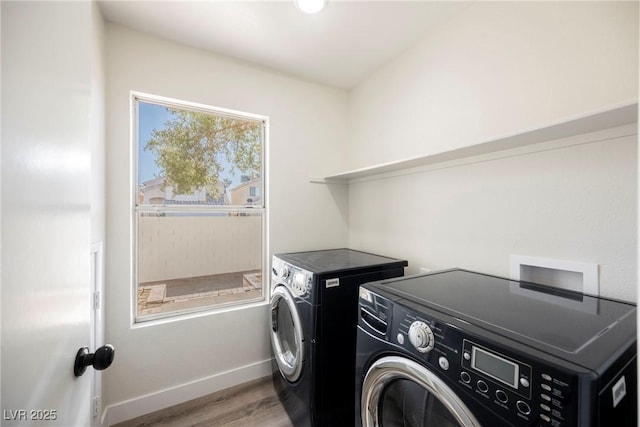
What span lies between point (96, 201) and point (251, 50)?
1.48m

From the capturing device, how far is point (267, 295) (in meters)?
2.19

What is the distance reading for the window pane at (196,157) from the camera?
1.86 m

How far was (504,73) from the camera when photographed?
1.38 m

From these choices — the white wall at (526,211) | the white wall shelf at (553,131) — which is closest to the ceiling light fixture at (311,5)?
the white wall shelf at (553,131)

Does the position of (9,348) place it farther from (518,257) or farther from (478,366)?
(518,257)

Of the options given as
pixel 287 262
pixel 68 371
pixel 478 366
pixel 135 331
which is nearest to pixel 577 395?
pixel 478 366

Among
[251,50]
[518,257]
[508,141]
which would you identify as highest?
[251,50]

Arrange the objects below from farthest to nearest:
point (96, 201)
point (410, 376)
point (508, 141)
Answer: point (96, 201), point (508, 141), point (410, 376)

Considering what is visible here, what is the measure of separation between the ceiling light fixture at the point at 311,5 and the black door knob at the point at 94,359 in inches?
72.6

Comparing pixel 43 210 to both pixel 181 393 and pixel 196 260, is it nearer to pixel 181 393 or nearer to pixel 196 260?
pixel 196 260

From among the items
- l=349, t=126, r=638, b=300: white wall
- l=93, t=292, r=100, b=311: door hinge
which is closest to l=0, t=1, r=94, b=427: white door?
l=93, t=292, r=100, b=311: door hinge

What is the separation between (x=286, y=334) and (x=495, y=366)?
4.75ft

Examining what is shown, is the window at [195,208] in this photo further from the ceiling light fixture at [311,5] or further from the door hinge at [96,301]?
the ceiling light fixture at [311,5]

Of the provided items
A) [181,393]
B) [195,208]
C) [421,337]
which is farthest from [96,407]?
[421,337]
